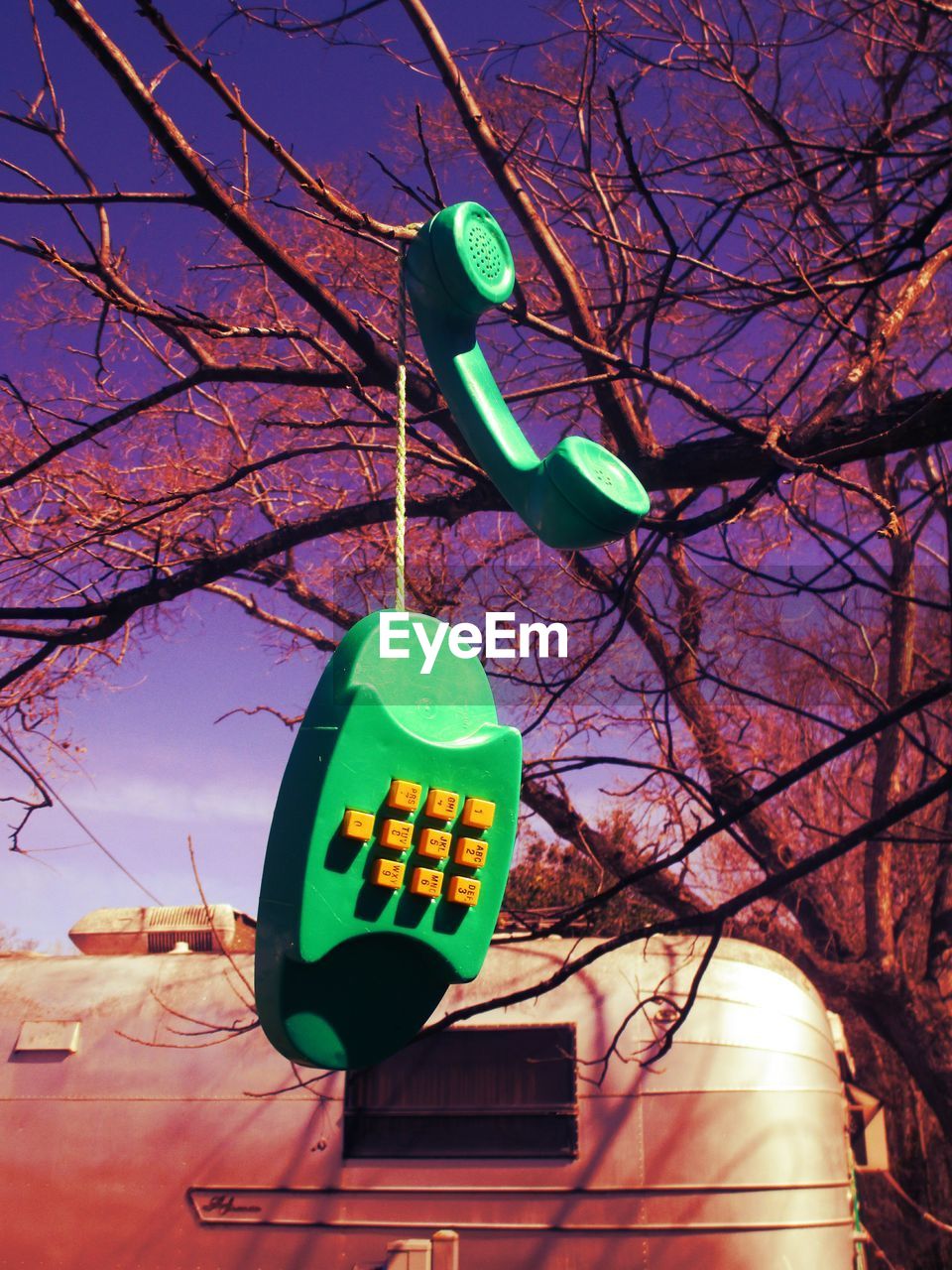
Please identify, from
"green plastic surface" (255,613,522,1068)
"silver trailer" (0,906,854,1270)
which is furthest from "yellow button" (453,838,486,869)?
"silver trailer" (0,906,854,1270)

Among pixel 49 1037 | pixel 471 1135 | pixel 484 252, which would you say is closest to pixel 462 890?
pixel 484 252

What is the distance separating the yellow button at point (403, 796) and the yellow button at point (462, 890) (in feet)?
0.36

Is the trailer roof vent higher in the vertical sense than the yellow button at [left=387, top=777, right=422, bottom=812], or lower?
lower

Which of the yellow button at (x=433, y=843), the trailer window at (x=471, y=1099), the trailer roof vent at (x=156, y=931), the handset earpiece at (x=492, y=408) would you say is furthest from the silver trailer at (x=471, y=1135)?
the yellow button at (x=433, y=843)

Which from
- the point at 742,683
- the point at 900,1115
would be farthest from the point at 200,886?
the point at 900,1115

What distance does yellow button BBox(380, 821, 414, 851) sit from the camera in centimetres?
124

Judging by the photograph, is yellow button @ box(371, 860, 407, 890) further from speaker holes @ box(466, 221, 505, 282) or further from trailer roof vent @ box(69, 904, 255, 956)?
trailer roof vent @ box(69, 904, 255, 956)

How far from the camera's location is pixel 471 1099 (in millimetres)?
5195

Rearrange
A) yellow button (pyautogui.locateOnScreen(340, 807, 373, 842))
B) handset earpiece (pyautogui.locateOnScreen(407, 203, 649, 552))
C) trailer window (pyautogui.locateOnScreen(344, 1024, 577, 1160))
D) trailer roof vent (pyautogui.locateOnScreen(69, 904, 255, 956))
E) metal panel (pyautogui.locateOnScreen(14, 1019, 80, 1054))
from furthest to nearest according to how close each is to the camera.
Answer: trailer roof vent (pyautogui.locateOnScreen(69, 904, 255, 956)) < metal panel (pyautogui.locateOnScreen(14, 1019, 80, 1054)) < trailer window (pyautogui.locateOnScreen(344, 1024, 577, 1160)) < handset earpiece (pyautogui.locateOnScreen(407, 203, 649, 552)) < yellow button (pyautogui.locateOnScreen(340, 807, 373, 842))

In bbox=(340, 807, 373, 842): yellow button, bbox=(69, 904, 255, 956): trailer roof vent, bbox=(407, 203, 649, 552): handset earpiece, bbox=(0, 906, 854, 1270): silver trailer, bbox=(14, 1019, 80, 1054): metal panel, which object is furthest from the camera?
bbox=(69, 904, 255, 956): trailer roof vent

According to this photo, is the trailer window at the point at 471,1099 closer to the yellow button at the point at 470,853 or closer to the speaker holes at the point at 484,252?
A: the yellow button at the point at 470,853

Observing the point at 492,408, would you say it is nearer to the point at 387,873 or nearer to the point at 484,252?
the point at 484,252

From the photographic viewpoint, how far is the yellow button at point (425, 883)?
127 cm

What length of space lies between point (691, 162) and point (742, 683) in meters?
3.72
